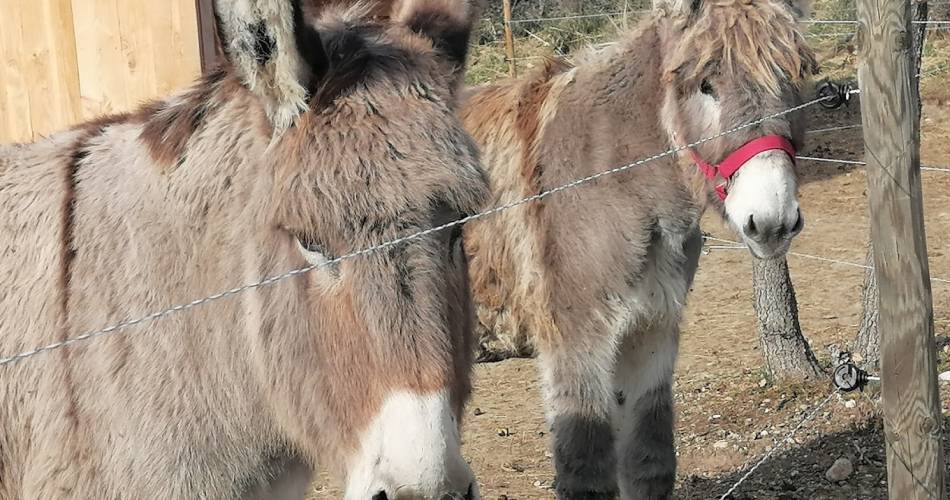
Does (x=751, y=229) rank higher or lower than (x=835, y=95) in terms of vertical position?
lower

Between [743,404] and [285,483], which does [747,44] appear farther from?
[285,483]

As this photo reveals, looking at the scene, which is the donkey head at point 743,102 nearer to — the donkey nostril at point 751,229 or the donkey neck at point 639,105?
the donkey nostril at point 751,229

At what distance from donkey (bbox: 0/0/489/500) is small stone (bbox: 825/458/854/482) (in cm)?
308

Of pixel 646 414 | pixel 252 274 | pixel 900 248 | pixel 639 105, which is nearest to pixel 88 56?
pixel 639 105

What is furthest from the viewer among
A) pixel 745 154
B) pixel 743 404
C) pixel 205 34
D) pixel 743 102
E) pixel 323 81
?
pixel 743 404

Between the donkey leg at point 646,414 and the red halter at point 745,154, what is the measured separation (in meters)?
0.79

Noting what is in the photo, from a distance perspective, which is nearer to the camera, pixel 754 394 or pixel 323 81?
pixel 323 81

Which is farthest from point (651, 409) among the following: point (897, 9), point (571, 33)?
point (571, 33)

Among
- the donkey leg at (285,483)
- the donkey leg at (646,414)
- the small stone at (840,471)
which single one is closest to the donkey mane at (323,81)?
the donkey leg at (285,483)

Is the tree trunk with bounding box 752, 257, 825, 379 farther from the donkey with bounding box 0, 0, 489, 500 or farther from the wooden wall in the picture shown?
the donkey with bounding box 0, 0, 489, 500

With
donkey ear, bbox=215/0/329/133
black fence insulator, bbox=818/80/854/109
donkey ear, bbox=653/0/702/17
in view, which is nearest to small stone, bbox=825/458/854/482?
black fence insulator, bbox=818/80/854/109

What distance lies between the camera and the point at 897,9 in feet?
9.39

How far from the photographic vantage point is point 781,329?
19.2 ft

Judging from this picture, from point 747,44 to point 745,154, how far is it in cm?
49
